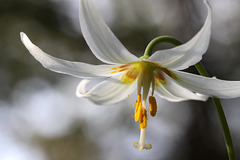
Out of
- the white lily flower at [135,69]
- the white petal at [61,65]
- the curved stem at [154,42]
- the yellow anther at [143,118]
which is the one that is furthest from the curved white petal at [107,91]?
the curved stem at [154,42]

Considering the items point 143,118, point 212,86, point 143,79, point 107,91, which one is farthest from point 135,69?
point 212,86

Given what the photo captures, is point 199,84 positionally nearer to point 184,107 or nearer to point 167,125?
point 184,107

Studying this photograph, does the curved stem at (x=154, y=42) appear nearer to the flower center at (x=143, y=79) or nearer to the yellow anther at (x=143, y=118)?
the flower center at (x=143, y=79)

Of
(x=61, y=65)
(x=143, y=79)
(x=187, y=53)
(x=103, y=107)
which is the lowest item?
(x=61, y=65)

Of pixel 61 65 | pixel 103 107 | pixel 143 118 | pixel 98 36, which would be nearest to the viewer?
pixel 98 36

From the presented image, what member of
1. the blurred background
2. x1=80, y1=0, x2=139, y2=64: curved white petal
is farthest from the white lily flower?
the blurred background

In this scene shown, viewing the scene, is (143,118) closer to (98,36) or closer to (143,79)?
(143,79)

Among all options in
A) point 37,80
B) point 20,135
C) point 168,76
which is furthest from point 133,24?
point 168,76
